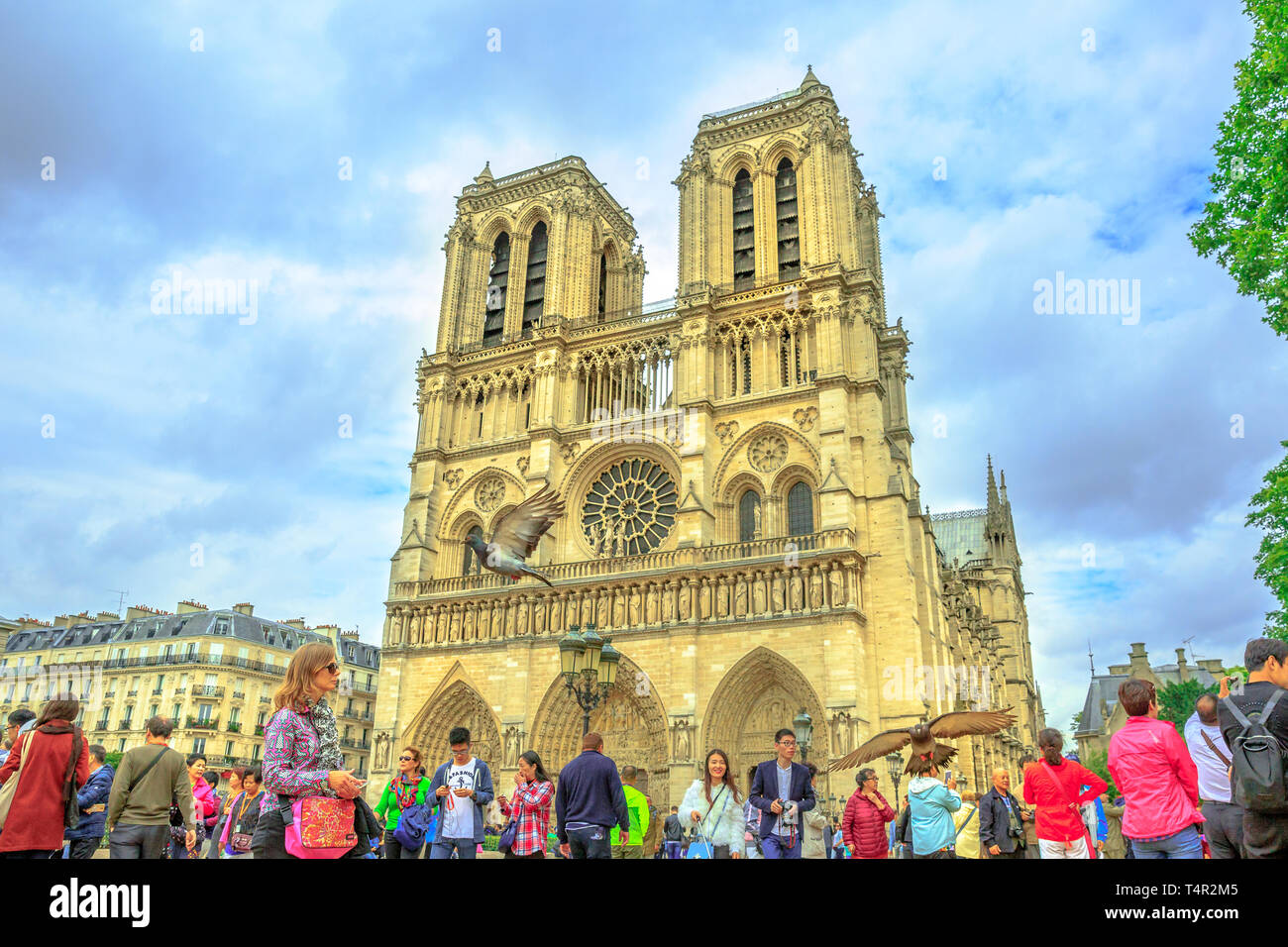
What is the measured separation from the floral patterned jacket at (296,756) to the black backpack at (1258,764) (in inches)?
161

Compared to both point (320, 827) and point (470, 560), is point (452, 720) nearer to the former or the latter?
point (470, 560)

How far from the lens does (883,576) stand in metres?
23.9

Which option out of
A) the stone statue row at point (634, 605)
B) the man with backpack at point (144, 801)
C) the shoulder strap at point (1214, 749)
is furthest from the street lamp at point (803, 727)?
the man with backpack at point (144, 801)

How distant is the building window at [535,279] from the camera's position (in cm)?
3312

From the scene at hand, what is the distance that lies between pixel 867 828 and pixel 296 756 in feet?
15.3

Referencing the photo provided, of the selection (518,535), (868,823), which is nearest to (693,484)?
(518,535)

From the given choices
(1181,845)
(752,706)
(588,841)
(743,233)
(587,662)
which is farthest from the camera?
(743,233)

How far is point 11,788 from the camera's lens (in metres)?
5.54

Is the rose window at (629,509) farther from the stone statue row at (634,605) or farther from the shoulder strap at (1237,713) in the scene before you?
the shoulder strap at (1237,713)

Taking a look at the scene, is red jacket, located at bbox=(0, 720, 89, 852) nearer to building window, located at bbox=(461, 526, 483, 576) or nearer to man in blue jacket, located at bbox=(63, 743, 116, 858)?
man in blue jacket, located at bbox=(63, 743, 116, 858)

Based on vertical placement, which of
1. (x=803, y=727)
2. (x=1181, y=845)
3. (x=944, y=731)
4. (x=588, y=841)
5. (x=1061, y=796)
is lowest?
(x=588, y=841)

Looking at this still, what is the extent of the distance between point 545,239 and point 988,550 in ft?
89.9
